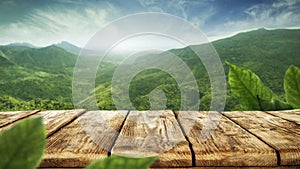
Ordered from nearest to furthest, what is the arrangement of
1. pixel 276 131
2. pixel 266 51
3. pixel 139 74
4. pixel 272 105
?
pixel 276 131 < pixel 272 105 < pixel 139 74 < pixel 266 51

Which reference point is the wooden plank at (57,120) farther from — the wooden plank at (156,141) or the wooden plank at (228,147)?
the wooden plank at (228,147)

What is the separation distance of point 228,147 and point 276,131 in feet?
0.78

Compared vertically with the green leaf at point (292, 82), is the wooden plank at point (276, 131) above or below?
below

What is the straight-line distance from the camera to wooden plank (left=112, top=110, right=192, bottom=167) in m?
0.58

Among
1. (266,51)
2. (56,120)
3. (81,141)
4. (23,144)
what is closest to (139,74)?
(266,51)

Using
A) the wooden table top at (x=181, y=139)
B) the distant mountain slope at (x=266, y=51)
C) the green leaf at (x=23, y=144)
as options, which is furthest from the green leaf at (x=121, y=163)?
the distant mountain slope at (x=266, y=51)

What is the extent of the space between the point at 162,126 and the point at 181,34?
2.71ft

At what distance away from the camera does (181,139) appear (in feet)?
2.26

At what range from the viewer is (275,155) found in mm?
575

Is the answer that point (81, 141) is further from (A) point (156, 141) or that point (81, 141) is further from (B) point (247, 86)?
(B) point (247, 86)

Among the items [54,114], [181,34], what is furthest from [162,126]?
[181,34]

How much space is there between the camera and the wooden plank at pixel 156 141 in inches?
22.9

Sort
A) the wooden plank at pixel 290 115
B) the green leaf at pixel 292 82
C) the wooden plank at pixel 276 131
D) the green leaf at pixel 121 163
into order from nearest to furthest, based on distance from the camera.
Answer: the green leaf at pixel 121 163, the wooden plank at pixel 276 131, the green leaf at pixel 292 82, the wooden plank at pixel 290 115

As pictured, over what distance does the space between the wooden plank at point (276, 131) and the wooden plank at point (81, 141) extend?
42cm
